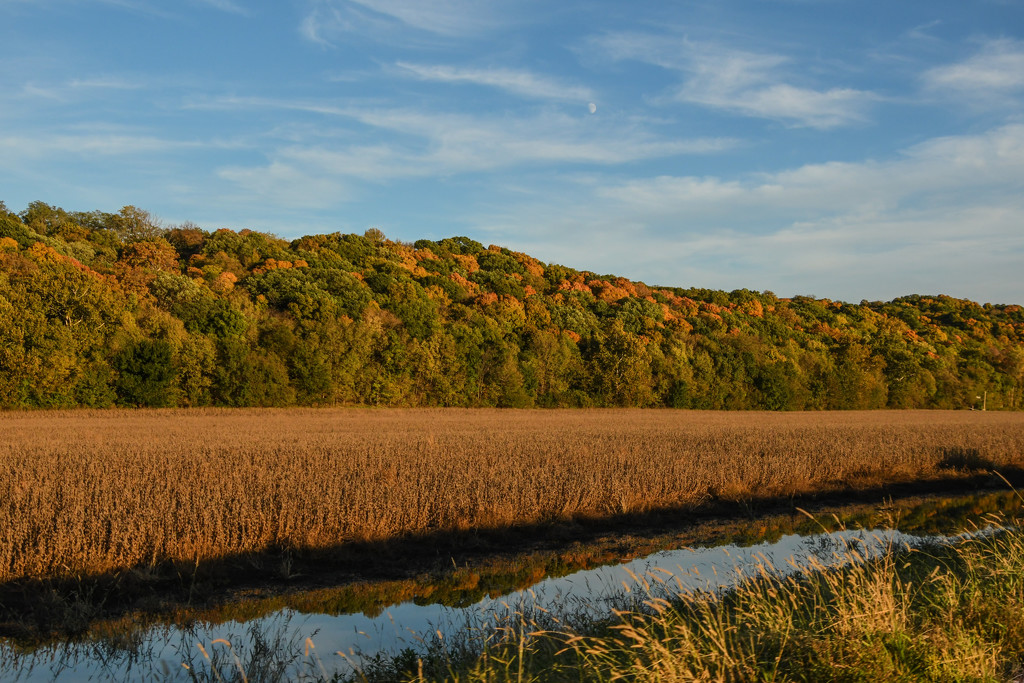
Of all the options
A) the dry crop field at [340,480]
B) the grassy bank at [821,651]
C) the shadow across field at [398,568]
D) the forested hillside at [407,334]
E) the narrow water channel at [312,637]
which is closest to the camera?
the grassy bank at [821,651]

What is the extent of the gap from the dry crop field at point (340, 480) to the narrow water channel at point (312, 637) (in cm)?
208

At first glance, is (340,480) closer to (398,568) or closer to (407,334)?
(398,568)

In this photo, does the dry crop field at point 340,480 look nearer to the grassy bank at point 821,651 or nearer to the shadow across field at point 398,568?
the shadow across field at point 398,568

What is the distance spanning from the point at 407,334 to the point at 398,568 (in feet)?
152

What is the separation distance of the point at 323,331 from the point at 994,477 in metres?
42.3

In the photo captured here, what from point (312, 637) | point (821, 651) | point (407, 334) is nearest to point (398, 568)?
point (312, 637)

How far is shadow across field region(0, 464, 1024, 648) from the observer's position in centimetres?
878

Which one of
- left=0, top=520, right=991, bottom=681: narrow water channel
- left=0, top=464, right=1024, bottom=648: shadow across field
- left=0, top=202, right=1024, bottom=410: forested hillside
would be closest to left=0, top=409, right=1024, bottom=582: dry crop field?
left=0, top=464, right=1024, bottom=648: shadow across field

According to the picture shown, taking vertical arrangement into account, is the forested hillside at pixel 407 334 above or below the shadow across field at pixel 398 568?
above

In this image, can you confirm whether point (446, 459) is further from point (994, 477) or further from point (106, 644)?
point (994, 477)

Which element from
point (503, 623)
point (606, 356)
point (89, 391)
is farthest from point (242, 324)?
point (503, 623)

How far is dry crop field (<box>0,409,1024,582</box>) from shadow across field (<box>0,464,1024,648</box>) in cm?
29

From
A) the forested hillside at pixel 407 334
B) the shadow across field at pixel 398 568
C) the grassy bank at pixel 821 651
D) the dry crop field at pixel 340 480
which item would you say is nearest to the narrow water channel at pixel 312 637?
the shadow across field at pixel 398 568

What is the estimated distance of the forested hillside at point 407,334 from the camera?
143 feet
